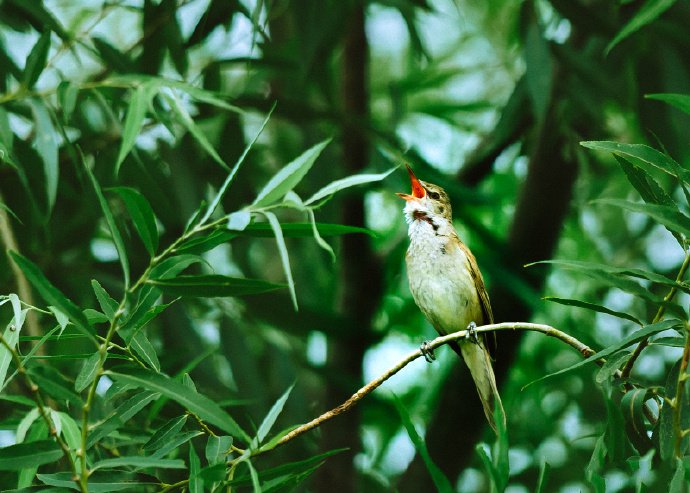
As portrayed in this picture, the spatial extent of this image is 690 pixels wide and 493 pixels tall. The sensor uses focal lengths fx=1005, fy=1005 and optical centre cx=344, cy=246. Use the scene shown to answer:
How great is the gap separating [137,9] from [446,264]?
5.44 feet

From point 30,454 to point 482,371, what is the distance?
226 cm

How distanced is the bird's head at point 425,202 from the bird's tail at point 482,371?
554mm

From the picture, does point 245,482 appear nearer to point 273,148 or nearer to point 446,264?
point 446,264

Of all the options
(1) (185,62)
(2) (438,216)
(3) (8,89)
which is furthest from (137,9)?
(2) (438,216)

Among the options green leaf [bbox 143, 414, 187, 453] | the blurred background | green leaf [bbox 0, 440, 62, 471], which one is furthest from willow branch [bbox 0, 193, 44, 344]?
green leaf [bbox 0, 440, 62, 471]

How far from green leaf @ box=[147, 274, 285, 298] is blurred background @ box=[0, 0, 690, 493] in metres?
1.21

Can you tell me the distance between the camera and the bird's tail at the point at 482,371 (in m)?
3.75

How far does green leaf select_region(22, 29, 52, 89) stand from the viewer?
3090 mm

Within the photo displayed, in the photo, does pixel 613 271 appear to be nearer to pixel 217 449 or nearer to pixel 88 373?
pixel 217 449

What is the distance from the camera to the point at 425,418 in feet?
18.3

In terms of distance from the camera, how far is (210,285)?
2.01 m

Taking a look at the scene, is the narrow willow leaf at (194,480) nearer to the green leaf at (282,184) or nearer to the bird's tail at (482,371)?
the green leaf at (282,184)

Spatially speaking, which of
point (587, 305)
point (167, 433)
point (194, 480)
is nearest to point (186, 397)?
point (194, 480)

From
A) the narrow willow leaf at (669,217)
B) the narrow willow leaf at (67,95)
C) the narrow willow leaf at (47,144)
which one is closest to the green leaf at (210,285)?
the narrow willow leaf at (669,217)
